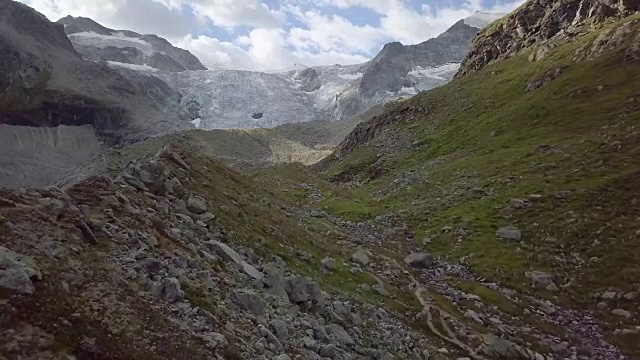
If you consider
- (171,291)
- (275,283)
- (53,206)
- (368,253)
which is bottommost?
(368,253)

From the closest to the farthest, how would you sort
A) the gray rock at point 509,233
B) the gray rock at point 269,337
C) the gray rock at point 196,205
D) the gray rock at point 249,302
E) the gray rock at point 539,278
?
the gray rock at point 269,337 < the gray rock at point 249,302 < the gray rock at point 196,205 < the gray rock at point 539,278 < the gray rock at point 509,233

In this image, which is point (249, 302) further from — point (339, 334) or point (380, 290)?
point (380, 290)

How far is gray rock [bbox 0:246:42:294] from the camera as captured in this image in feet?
41.8

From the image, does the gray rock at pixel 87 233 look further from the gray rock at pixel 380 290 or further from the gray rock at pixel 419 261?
the gray rock at pixel 419 261

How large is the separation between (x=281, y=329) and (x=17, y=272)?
8.89m

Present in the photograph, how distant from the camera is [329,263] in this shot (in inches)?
1216

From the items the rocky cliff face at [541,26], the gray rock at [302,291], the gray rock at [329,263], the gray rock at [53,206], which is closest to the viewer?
the gray rock at [53,206]

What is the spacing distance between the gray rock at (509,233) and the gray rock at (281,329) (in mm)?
35304

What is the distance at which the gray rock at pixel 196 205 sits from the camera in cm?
2570

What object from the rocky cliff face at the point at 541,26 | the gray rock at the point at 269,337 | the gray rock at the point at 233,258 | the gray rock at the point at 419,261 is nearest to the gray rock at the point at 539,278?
the gray rock at the point at 419,261

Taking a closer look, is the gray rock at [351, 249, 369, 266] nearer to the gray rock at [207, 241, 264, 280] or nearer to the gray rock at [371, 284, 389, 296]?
the gray rock at [371, 284, 389, 296]

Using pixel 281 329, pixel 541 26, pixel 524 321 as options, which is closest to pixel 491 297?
pixel 524 321

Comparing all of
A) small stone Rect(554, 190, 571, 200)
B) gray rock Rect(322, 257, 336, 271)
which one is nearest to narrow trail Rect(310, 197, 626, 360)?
gray rock Rect(322, 257, 336, 271)

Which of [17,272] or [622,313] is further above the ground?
[17,272]
